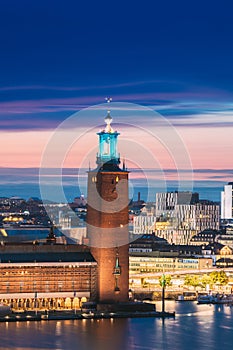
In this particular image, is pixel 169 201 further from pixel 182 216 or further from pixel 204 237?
pixel 204 237

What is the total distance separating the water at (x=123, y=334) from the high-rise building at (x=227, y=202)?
65.4 m

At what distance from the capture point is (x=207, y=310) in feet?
146

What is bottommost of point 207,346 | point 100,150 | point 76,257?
point 207,346

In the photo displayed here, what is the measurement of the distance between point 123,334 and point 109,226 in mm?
5711

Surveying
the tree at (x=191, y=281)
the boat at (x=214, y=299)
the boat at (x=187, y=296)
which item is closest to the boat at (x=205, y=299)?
the boat at (x=214, y=299)

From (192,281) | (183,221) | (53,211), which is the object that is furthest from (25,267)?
(183,221)

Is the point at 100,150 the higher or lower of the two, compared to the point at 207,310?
higher

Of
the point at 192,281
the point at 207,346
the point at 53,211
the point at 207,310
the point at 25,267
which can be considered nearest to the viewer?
the point at 207,346

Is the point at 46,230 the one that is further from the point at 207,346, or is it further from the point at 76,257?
the point at 207,346

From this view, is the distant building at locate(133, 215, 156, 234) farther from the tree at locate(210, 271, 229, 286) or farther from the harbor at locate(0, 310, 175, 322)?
the harbor at locate(0, 310, 175, 322)

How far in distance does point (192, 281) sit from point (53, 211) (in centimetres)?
2820

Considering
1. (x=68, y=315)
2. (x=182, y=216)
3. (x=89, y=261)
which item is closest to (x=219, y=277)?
(x=89, y=261)

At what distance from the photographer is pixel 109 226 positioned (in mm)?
42562

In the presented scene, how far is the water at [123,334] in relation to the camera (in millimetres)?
35594
